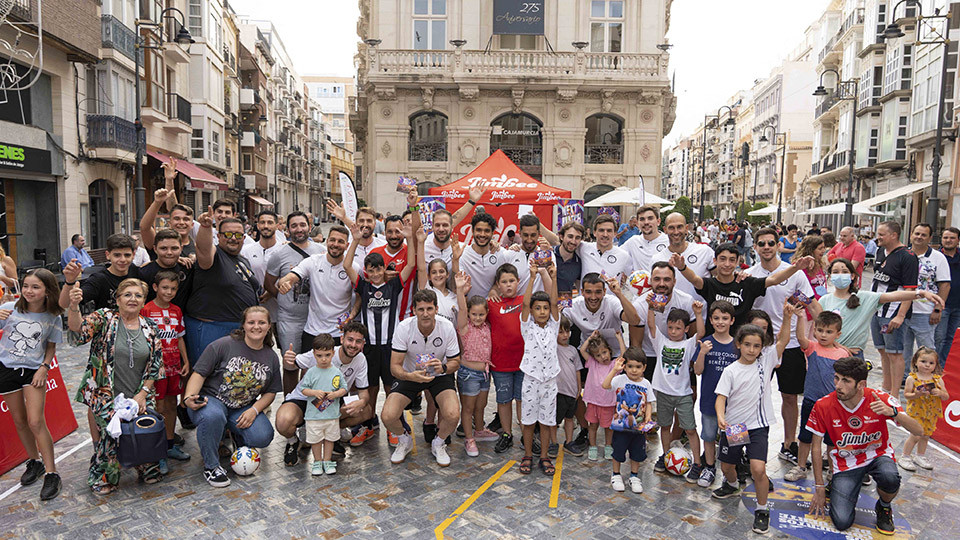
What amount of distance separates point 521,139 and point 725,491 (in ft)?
74.7

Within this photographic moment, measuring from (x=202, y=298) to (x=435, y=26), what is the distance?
22.8 metres

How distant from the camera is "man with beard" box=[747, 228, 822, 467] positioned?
570cm

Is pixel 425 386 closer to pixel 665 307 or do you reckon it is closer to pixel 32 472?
pixel 665 307

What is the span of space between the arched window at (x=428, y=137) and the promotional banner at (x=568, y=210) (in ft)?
39.6

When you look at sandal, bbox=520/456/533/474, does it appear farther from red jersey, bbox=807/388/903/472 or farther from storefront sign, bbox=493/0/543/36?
storefront sign, bbox=493/0/543/36

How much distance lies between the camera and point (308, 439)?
565 cm

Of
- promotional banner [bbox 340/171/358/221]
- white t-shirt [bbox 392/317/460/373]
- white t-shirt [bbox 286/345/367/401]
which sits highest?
promotional banner [bbox 340/171/358/221]

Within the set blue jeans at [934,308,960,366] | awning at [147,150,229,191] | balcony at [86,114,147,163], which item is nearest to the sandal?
blue jeans at [934,308,960,366]

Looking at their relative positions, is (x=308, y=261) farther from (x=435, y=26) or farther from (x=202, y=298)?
(x=435, y=26)

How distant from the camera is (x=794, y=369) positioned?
5.68m

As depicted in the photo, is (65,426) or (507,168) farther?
(507,168)

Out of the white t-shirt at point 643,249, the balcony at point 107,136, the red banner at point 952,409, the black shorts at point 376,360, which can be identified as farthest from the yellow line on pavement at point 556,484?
the balcony at point 107,136

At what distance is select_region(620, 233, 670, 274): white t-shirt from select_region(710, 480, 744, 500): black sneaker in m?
2.46

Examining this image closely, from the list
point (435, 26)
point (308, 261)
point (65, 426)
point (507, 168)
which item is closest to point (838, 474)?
point (308, 261)
